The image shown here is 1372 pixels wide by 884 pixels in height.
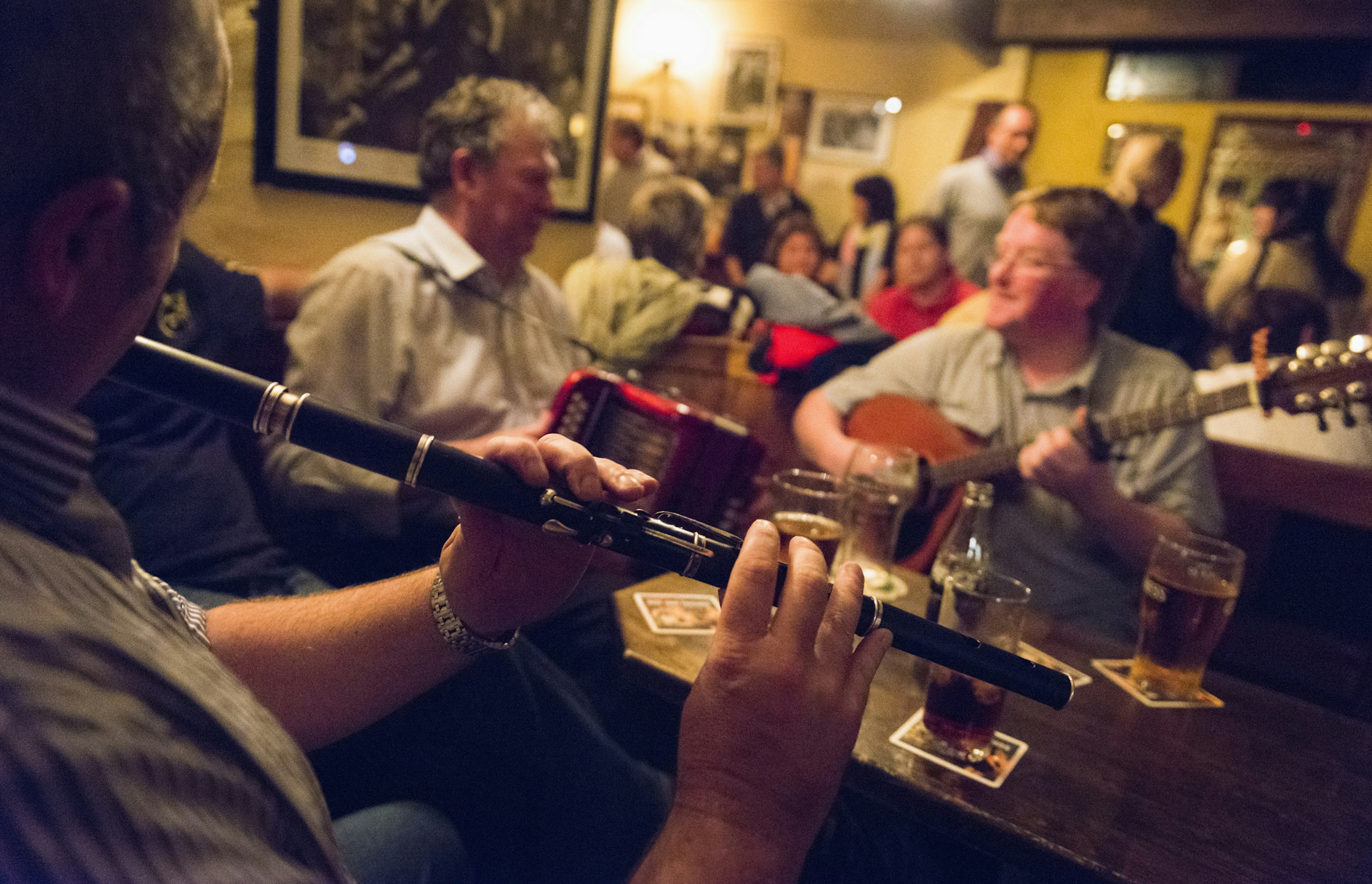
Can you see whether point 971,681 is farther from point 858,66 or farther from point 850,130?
point 858,66

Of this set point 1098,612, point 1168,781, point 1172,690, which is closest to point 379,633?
point 1168,781

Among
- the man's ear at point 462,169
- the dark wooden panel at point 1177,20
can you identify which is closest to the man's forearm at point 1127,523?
the man's ear at point 462,169

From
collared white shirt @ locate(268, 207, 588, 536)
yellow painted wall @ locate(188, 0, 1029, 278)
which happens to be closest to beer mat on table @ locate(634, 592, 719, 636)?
collared white shirt @ locate(268, 207, 588, 536)

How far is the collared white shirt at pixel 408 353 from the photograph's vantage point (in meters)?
1.88

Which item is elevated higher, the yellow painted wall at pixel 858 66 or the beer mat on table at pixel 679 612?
the yellow painted wall at pixel 858 66

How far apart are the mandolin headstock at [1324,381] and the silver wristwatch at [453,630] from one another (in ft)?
5.07

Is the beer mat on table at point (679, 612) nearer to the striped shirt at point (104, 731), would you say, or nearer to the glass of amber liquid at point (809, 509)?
the glass of amber liquid at point (809, 509)

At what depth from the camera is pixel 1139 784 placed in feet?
3.16

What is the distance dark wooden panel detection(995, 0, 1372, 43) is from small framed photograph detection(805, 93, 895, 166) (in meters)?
1.04

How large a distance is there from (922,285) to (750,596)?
373cm

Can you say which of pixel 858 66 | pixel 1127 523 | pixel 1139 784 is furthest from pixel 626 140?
pixel 1139 784

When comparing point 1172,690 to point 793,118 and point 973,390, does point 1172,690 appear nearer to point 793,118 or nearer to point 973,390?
point 973,390

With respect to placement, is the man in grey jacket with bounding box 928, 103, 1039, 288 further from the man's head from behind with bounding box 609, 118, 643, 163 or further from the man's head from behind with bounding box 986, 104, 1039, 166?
the man's head from behind with bounding box 609, 118, 643, 163

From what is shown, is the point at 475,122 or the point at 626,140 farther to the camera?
the point at 626,140
